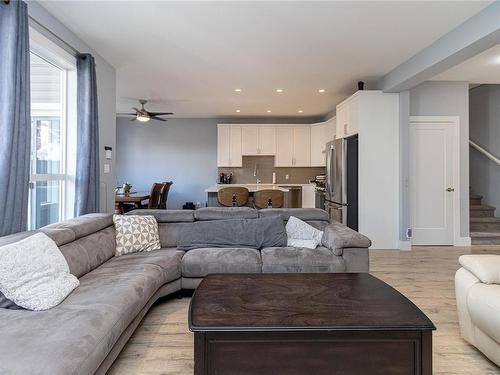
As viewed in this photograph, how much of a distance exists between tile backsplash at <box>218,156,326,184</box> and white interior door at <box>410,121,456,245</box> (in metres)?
3.22

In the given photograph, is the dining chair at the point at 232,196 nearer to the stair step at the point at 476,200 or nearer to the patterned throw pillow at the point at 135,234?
the patterned throw pillow at the point at 135,234

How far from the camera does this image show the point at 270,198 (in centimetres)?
519

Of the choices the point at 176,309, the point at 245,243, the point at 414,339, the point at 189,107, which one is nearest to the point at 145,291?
the point at 176,309

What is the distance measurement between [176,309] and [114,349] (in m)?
1.03

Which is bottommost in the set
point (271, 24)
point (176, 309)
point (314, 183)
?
point (176, 309)

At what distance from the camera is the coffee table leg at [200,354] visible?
61.5 inches

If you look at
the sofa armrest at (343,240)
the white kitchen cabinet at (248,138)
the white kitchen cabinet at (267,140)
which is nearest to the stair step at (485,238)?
the sofa armrest at (343,240)

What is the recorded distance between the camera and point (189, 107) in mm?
7203

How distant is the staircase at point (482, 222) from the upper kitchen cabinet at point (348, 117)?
288 cm

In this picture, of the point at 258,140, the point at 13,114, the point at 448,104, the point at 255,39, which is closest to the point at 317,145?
the point at 258,140

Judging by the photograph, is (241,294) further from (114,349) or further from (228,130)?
(228,130)

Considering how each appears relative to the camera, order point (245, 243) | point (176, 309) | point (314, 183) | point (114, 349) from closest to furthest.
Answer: point (114, 349) → point (176, 309) → point (245, 243) → point (314, 183)

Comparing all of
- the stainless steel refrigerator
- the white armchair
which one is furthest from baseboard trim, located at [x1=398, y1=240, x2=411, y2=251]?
the white armchair

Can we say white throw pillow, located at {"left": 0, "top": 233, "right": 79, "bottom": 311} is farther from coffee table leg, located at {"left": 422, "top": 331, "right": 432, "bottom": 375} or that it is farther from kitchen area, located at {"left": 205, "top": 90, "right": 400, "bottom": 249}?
kitchen area, located at {"left": 205, "top": 90, "right": 400, "bottom": 249}
